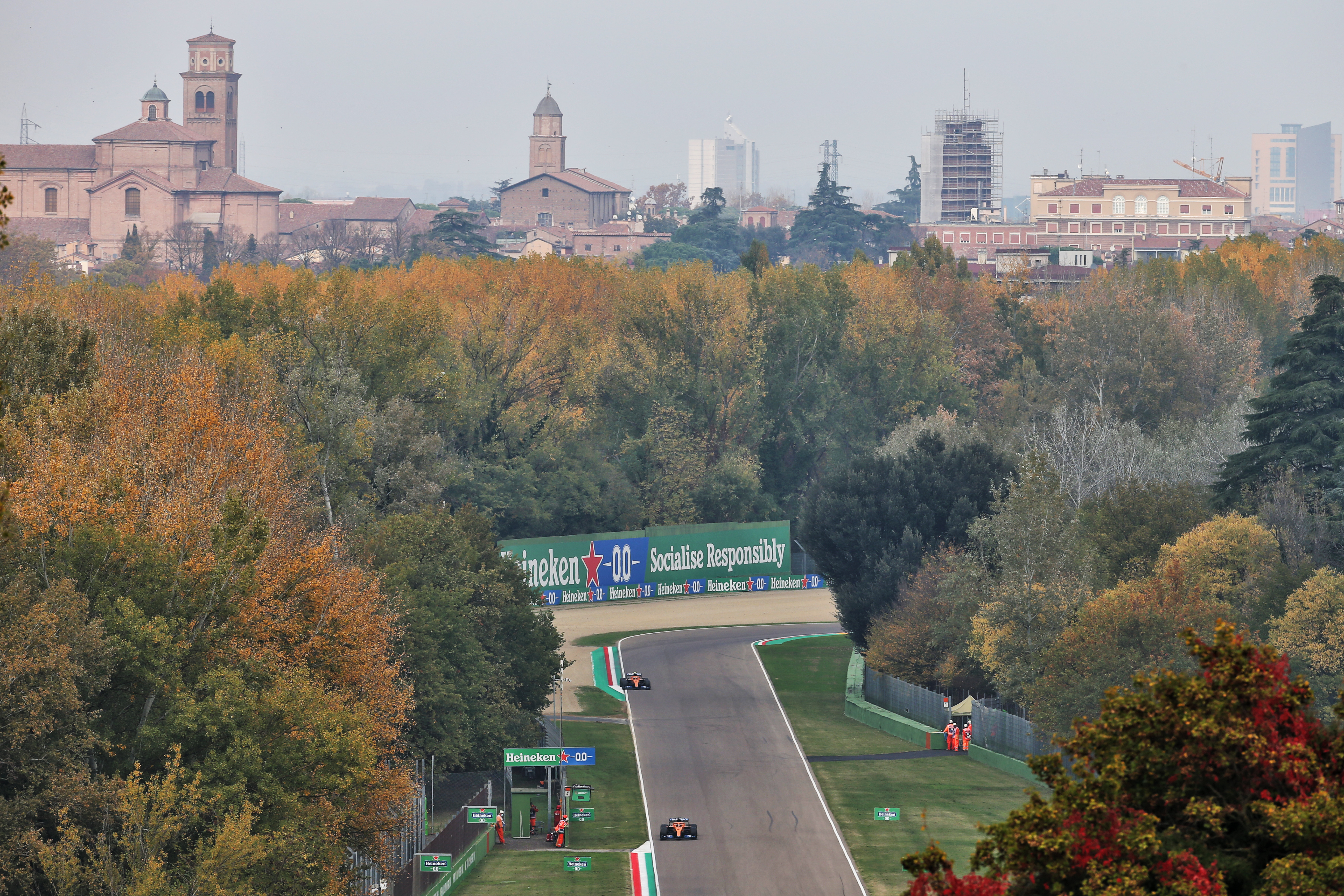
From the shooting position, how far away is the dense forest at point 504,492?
89.3ft

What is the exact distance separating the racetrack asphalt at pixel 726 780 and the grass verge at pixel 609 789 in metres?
0.38

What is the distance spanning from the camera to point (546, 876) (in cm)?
3488

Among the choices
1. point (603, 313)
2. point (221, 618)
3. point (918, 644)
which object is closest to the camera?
point (221, 618)

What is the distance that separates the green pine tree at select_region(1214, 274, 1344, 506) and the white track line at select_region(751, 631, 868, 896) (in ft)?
62.4

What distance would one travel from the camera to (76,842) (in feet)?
79.0

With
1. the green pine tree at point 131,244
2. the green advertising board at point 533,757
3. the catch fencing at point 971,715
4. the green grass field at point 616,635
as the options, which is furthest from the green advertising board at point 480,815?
the green pine tree at point 131,244

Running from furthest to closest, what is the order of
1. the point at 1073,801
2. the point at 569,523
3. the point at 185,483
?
the point at 569,523 → the point at 185,483 → the point at 1073,801

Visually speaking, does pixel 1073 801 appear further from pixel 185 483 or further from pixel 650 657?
pixel 650 657

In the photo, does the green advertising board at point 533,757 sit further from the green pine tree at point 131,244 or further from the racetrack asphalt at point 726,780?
the green pine tree at point 131,244

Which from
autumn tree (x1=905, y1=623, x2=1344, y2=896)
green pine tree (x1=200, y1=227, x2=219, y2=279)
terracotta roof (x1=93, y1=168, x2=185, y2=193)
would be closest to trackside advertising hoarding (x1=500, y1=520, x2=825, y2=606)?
autumn tree (x1=905, y1=623, x2=1344, y2=896)

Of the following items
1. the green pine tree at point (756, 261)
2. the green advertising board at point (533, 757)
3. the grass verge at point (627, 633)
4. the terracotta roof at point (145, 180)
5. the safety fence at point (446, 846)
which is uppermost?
the terracotta roof at point (145, 180)

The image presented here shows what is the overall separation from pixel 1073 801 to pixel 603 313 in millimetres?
87578

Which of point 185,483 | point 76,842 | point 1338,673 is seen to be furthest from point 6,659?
point 1338,673

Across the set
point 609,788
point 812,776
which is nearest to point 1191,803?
point 609,788
